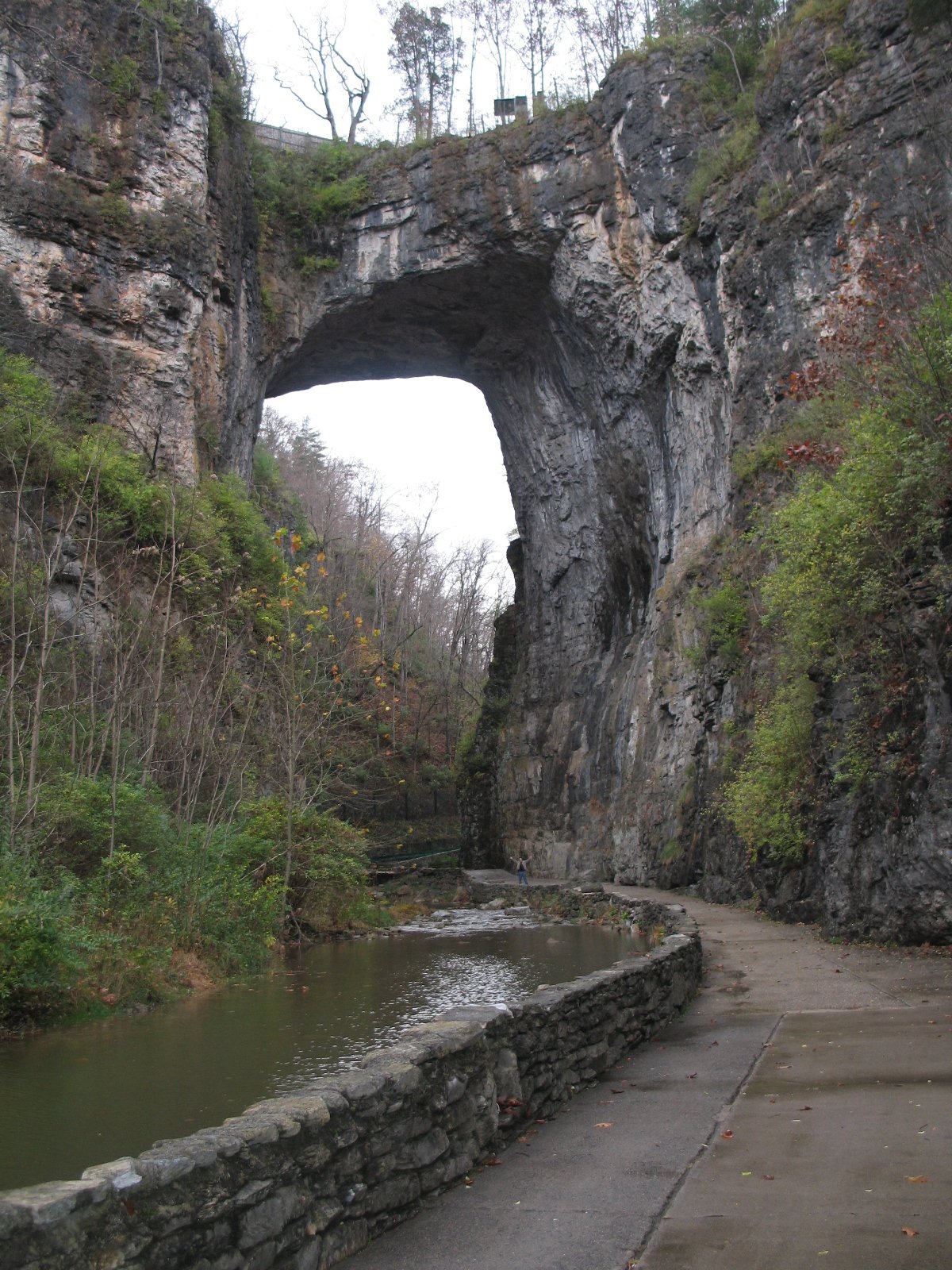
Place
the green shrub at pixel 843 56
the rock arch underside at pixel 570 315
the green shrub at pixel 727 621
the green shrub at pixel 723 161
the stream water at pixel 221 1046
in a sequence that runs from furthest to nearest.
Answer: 1. the green shrub at pixel 723 161
2. the rock arch underside at pixel 570 315
3. the green shrub at pixel 843 56
4. the green shrub at pixel 727 621
5. the stream water at pixel 221 1046

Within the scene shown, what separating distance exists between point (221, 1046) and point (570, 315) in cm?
2500

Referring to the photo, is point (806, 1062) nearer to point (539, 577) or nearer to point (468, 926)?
point (468, 926)

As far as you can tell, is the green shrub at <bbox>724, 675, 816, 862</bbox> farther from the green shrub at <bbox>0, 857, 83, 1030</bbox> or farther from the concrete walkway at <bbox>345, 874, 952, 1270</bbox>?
the green shrub at <bbox>0, 857, 83, 1030</bbox>

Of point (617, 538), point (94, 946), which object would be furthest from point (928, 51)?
point (94, 946)

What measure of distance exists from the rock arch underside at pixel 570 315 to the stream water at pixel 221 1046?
5469 mm

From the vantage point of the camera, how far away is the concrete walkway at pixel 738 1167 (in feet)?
11.2

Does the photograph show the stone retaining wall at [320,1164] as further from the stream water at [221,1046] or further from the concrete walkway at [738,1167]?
the stream water at [221,1046]

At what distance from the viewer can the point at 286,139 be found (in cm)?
3506

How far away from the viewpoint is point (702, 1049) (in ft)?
Result: 23.2

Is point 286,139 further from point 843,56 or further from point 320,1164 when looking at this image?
point 320,1164

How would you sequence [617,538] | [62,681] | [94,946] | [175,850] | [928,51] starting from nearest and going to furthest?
[94,946], [175,850], [62,681], [928,51], [617,538]

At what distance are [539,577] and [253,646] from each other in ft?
55.6

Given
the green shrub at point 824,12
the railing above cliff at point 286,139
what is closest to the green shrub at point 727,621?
the green shrub at point 824,12

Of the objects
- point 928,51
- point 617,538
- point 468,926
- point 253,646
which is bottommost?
point 468,926
